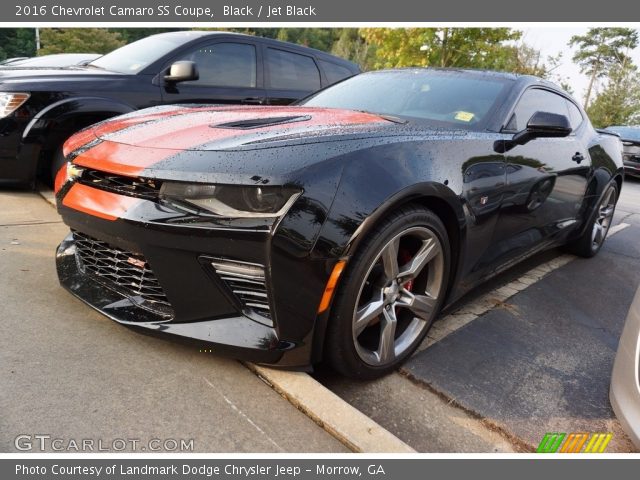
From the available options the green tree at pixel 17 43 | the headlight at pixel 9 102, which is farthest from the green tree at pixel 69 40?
the headlight at pixel 9 102

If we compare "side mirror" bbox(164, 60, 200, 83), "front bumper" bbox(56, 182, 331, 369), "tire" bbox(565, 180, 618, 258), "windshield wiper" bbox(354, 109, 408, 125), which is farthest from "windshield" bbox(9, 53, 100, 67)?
"tire" bbox(565, 180, 618, 258)

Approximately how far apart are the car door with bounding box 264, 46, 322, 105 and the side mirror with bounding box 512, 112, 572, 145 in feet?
10.1

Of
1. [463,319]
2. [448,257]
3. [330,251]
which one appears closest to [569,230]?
[463,319]

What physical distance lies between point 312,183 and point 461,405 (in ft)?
3.79

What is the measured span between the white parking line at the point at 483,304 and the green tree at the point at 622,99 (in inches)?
1113

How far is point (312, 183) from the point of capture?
5.46 ft

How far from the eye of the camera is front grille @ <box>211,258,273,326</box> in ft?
5.57

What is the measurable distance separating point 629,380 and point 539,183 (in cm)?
134

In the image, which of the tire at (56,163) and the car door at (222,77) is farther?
the car door at (222,77)

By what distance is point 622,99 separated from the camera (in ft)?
89.1

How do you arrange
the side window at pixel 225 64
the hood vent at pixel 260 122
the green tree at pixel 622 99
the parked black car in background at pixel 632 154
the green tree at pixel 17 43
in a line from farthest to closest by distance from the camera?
the green tree at pixel 17 43
the green tree at pixel 622 99
the parked black car in background at pixel 632 154
the side window at pixel 225 64
the hood vent at pixel 260 122

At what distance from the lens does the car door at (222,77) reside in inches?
177

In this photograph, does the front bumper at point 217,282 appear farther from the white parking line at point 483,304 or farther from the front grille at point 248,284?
the white parking line at point 483,304

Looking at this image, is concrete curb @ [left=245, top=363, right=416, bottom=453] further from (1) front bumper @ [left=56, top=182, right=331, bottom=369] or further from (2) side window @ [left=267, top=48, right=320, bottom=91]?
(2) side window @ [left=267, top=48, right=320, bottom=91]
